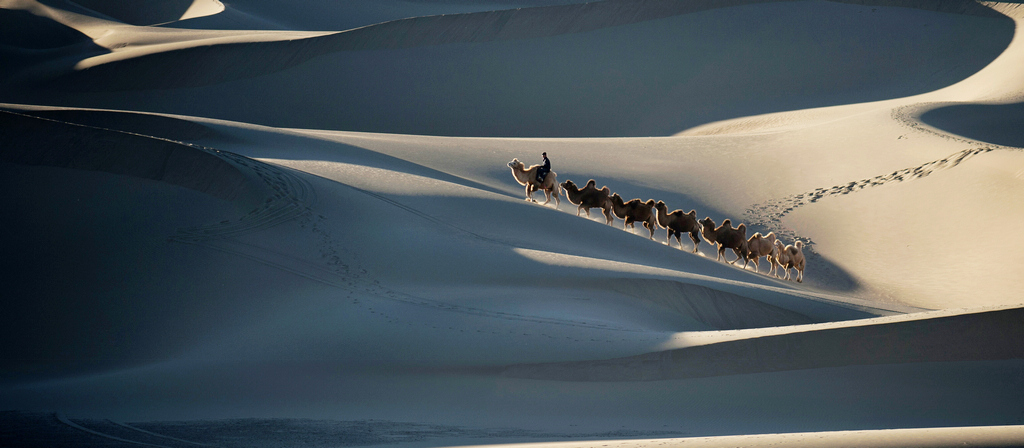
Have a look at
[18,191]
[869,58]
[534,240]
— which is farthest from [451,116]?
[18,191]

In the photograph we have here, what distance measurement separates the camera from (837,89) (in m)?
31.8

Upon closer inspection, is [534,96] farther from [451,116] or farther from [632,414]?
[632,414]

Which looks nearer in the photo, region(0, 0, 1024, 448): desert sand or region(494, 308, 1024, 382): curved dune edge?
region(0, 0, 1024, 448): desert sand

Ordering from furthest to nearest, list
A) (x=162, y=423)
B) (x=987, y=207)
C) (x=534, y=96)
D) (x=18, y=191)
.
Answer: (x=534, y=96) → (x=987, y=207) → (x=18, y=191) → (x=162, y=423)

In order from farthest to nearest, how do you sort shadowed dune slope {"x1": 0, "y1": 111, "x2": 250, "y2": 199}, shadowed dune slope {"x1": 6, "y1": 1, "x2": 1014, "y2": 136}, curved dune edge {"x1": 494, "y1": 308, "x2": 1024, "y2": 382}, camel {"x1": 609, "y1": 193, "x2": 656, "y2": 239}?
shadowed dune slope {"x1": 6, "y1": 1, "x2": 1014, "y2": 136} < camel {"x1": 609, "y1": 193, "x2": 656, "y2": 239} < shadowed dune slope {"x1": 0, "y1": 111, "x2": 250, "y2": 199} < curved dune edge {"x1": 494, "y1": 308, "x2": 1024, "y2": 382}

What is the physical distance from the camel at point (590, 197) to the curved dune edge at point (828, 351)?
25.3ft

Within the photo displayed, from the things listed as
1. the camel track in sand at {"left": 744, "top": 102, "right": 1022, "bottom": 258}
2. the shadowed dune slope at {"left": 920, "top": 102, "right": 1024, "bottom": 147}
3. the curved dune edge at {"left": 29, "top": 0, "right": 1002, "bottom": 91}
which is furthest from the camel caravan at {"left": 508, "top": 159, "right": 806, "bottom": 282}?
the curved dune edge at {"left": 29, "top": 0, "right": 1002, "bottom": 91}

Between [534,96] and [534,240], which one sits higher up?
[534,96]

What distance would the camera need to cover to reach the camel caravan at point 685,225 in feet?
47.8

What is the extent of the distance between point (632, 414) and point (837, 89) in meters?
28.1

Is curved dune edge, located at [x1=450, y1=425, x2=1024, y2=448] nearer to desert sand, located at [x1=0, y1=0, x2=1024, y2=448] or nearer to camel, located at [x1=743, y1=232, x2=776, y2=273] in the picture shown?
desert sand, located at [x1=0, y1=0, x2=1024, y2=448]

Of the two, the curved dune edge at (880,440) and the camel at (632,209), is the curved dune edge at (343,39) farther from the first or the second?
the curved dune edge at (880,440)

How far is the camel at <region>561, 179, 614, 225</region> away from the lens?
50.9ft

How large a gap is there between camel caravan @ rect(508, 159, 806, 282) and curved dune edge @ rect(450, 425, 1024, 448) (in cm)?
977
